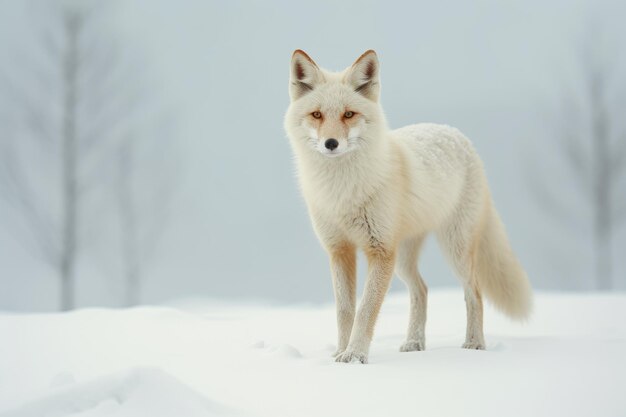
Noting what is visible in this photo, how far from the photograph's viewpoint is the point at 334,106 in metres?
4.36

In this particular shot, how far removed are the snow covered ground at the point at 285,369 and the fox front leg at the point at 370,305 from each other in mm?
144

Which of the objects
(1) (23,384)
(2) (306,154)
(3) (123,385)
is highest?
(2) (306,154)

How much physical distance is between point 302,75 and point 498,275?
2.86 metres

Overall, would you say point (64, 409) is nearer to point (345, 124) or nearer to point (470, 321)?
point (345, 124)

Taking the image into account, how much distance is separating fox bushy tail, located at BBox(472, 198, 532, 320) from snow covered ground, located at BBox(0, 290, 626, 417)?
336mm

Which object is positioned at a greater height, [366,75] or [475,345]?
[366,75]

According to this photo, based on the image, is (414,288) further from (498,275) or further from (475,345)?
(498,275)

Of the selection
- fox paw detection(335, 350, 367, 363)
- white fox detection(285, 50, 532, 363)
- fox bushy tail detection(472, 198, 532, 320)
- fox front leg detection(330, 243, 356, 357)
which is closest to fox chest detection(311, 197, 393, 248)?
white fox detection(285, 50, 532, 363)

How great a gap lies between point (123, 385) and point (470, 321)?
337 cm

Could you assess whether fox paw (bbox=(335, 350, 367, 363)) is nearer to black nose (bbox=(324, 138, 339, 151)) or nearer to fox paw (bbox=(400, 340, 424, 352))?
fox paw (bbox=(400, 340, 424, 352))

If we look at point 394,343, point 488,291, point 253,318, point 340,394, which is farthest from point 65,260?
point 340,394

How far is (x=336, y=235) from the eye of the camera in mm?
4816

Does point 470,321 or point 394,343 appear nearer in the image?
point 470,321

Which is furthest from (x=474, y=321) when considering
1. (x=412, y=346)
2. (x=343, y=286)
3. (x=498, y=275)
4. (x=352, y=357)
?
(x=352, y=357)
